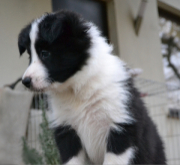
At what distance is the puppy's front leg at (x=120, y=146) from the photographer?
2.38m

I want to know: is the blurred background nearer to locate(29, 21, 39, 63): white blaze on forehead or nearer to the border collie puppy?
the border collie puppy

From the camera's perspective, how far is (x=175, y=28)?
7035mm

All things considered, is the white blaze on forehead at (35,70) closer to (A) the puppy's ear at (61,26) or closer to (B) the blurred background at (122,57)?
(A) the puppy's ear at (61,26)

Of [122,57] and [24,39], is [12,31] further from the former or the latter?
[122,57]

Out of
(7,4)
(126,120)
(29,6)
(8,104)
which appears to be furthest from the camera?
(29,6)

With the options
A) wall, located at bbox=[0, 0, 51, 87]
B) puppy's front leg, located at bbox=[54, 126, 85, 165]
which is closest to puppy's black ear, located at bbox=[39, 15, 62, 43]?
puppy's front leg, located at bbox=[54, 126, 85, 165]

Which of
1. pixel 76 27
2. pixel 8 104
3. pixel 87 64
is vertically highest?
pixel 76 27

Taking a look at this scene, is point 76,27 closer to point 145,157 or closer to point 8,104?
point 145,157

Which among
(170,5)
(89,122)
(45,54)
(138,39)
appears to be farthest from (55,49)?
(170,5)

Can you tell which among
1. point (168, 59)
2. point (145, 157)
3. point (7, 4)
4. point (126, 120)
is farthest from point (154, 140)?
point (168, 59)

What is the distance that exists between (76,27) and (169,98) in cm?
393

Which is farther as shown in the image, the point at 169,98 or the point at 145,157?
the point at 169,98

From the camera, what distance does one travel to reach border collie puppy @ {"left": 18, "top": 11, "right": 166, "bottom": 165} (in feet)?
7.89

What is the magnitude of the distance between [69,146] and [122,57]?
3.18m
